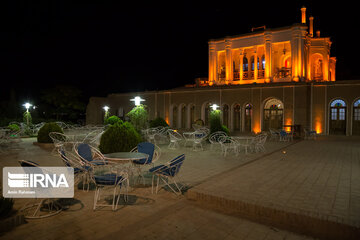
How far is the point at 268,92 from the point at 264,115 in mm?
1784

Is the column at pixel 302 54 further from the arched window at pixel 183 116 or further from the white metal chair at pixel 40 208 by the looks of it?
the white metal chair at pixel 40 208

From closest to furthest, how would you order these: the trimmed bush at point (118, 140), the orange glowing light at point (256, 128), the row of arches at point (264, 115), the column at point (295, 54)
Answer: the trimmed bush at point (118, 140), the row of arches at point (264, 115), the orange glowing light at point (256, 128), the column at point (295, 54)

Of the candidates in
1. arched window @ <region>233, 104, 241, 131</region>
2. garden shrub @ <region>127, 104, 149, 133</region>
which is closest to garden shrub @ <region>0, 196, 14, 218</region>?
garden shrub @ <region>127, 104, 149, 133</region>

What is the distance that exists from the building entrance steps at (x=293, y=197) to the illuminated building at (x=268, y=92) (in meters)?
11.7

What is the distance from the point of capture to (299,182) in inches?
218

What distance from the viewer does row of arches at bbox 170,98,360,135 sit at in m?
17.0

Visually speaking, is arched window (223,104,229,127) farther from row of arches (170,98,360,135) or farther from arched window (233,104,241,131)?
arched window (233,104,241,131)

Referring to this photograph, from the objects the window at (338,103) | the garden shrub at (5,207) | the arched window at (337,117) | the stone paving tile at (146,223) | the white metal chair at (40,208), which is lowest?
the stone paving tile at (146,223)

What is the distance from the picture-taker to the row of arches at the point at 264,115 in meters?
17.0

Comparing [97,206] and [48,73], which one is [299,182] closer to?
[97,206]

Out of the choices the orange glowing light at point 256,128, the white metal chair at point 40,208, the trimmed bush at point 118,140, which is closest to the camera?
the white metal chair at point 40,208

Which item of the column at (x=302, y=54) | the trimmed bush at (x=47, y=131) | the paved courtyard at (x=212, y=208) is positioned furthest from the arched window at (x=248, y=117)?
the paved courtyard at (x=212, y=208)

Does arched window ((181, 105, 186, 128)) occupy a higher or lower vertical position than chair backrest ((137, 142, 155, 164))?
higher

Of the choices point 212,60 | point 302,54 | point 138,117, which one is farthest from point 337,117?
point 138,117
